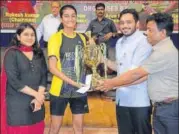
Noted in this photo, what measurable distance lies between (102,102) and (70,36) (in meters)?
2.75

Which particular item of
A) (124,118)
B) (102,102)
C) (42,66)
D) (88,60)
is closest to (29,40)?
(42,66)

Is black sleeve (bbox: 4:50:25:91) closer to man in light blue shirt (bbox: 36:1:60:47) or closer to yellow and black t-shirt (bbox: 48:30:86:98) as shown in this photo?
yellow and black t-shirt (bbox: 48:30:86:98)

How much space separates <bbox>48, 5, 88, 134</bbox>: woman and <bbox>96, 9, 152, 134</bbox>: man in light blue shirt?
380mm

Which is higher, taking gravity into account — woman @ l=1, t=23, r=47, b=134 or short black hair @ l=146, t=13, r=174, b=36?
short black hair @ l=146, t=13, r=174, b=36

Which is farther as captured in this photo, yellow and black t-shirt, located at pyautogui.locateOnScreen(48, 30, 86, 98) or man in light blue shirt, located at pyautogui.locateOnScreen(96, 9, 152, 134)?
yellow and black t-shirt, located at pyautogui.locateOnScreen(48, 30, 86, 98)

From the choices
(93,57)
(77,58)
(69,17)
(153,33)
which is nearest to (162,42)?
(153,33)

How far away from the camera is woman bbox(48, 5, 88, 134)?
2662mm

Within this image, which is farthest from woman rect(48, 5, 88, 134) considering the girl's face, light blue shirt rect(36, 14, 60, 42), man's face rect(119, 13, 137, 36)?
light blue shirt rect(36, 14, 60, 42)

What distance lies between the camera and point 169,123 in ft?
7.14

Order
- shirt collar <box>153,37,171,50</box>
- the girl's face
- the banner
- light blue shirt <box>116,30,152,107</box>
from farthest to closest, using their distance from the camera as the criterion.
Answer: the banner → the girl's face → light blue shirt <box>116,30,152,107</box> → shirt collar <box>153,37,171,50</box>

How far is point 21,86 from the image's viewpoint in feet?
8.05

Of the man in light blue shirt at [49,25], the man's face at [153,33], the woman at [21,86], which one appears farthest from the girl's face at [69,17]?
the man in light blue shirt at [49,25]

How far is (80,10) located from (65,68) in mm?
3870

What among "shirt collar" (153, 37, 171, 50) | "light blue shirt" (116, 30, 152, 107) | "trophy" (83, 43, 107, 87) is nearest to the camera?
"shirt collar" (153, 37, 171, 50)
